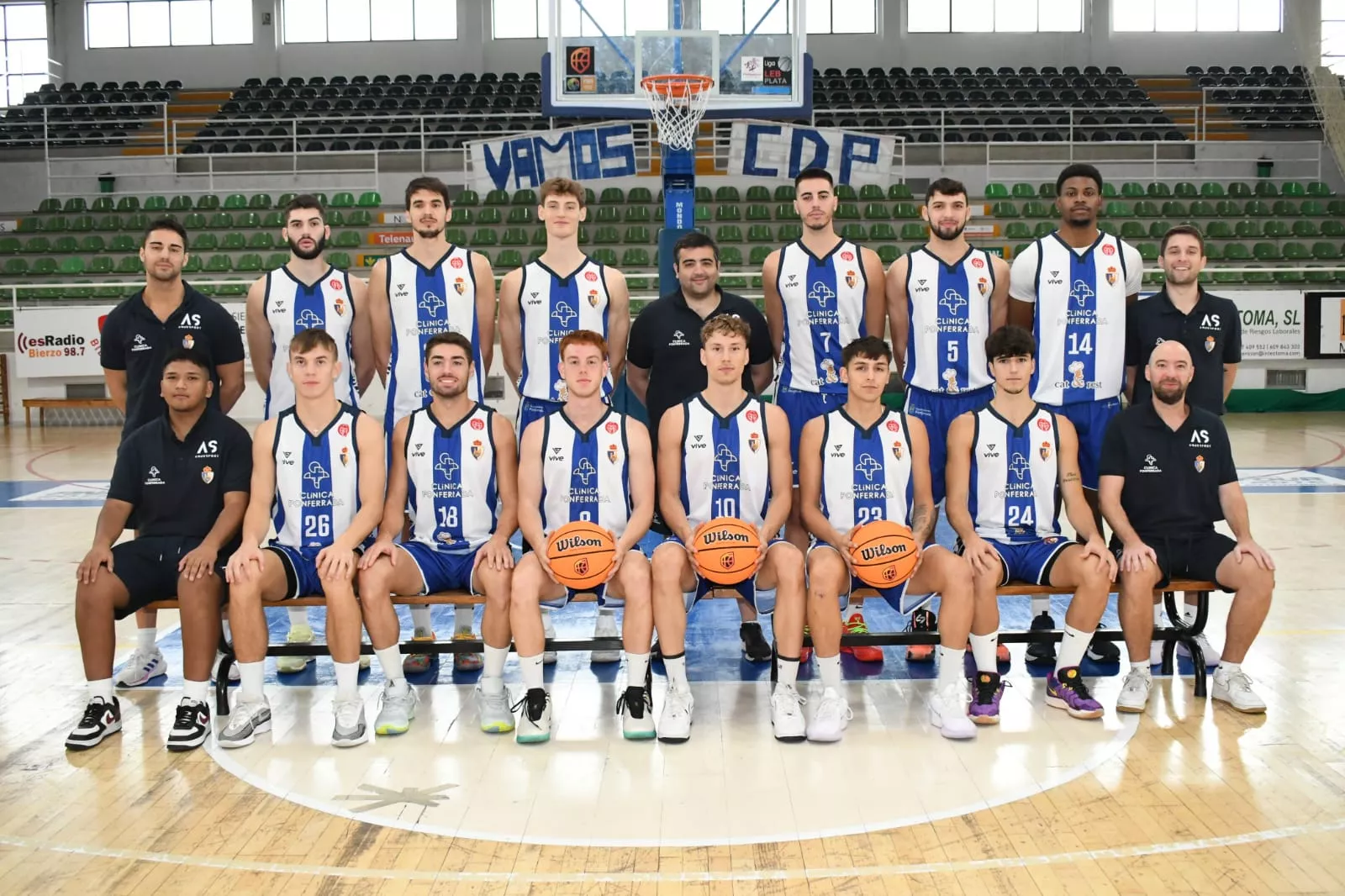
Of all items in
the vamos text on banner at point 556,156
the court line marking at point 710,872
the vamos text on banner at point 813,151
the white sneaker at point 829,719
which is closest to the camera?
the court line marking at point 710,872

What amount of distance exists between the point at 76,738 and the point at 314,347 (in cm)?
167

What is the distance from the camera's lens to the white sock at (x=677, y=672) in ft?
14.5

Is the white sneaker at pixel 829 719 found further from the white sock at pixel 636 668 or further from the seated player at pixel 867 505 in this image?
the white sock at pixel 636 668

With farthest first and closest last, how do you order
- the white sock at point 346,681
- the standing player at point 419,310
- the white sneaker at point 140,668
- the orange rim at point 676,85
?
the orange rim at point 676,85
the standing player at point 419,310
the white sneaker at point 140,668
the white sock at point 346,681

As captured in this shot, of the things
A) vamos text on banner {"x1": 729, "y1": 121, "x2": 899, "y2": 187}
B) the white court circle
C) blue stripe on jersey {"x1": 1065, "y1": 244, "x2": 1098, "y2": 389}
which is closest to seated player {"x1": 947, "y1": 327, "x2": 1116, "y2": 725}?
the white court circle

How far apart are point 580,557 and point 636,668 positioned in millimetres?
478

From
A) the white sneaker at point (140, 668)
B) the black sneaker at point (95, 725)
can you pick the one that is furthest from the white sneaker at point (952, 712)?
the white sneaker at point (140, 668)

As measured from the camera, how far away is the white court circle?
3.60 metres

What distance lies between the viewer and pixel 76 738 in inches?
170

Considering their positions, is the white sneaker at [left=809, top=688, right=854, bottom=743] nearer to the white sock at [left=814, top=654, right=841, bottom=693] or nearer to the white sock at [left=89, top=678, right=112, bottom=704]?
the white sock at [left=814, top=654, right=841, bottom=693]

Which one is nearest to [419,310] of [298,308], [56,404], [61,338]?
[298,308]

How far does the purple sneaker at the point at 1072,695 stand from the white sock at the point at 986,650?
30cm

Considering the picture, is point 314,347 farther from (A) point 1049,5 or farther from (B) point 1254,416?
(A) point 1049,5

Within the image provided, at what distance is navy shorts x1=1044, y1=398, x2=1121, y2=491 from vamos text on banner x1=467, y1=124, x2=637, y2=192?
420 inches
